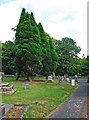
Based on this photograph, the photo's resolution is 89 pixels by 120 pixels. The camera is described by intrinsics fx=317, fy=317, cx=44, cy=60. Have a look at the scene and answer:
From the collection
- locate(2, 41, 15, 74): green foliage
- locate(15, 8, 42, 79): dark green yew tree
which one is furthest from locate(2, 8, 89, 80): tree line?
locate(2, 41, 15, 74): green foliage

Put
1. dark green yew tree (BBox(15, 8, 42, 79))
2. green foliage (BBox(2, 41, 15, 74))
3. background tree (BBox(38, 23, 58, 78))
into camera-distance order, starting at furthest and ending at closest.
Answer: green foliage (BBox(2, 41, 15, 74))
background tree (BBox(38, 23, 58, 78))
dark green yew tree (BBox(15, 8, 42, 79))

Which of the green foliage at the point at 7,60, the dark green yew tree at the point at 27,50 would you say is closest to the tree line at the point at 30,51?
the dark green yew tree at the point at 27,50

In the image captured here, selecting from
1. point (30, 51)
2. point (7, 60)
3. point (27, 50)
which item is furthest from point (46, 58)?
point (7, 60)

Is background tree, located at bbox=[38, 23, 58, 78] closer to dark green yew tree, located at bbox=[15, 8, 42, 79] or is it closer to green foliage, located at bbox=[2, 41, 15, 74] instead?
dark green yew tree, located at bbox=[15, 8, 42, 79]

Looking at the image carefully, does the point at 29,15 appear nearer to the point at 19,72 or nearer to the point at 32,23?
the point at 32,23

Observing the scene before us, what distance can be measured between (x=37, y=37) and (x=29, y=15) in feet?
9.57

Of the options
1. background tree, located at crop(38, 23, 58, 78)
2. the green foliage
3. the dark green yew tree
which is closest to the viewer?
the dark green yew tree

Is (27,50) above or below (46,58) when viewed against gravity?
above

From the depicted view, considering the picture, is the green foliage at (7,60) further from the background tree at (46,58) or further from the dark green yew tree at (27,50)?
the dark green yew tree at (27,50)

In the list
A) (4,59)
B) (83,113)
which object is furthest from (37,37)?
(83,113)

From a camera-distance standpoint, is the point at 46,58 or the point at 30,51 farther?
the point at 46,58

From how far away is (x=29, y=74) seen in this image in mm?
31875

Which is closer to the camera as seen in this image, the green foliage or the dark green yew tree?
the dark green yew tree

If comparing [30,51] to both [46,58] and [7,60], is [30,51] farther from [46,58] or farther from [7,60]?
[7,60]
